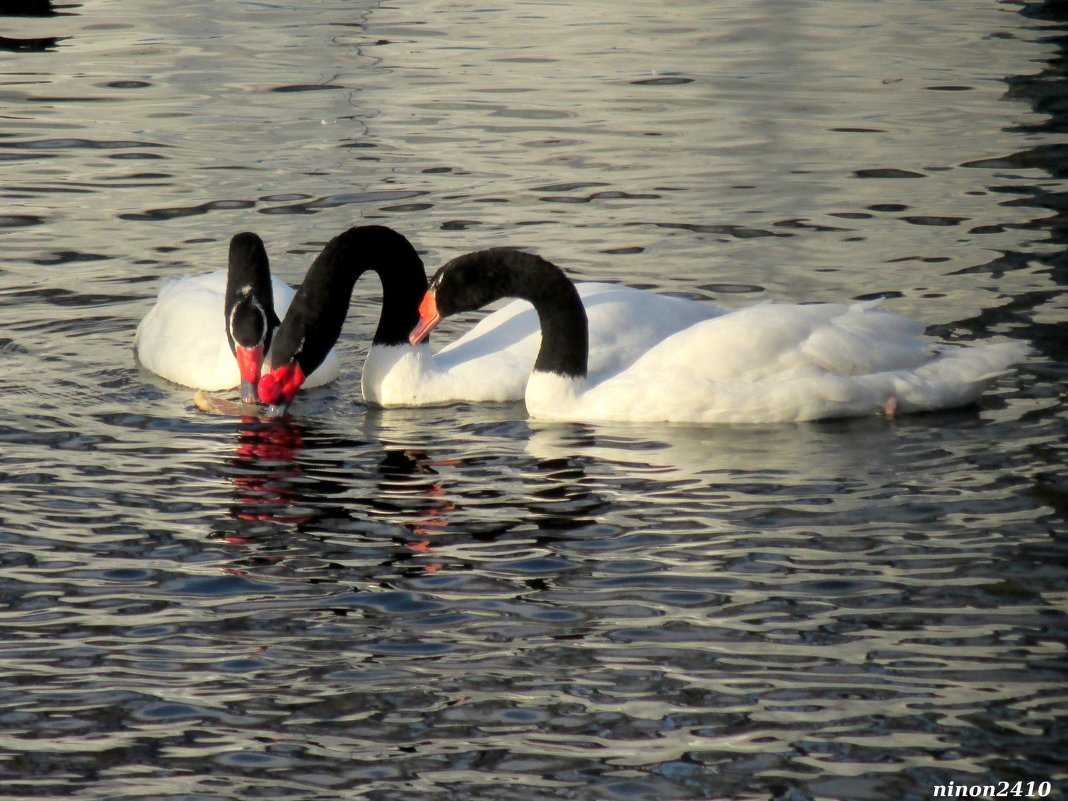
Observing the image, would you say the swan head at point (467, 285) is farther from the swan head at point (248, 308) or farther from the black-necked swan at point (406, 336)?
the swan head at point (248, 308)

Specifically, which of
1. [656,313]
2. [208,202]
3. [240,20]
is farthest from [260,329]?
[240,20]

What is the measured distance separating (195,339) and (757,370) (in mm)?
3264

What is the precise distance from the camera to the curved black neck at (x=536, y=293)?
9344mm

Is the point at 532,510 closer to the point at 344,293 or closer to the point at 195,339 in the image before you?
the point at 344,293

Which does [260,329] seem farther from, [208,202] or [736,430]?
[208,202]

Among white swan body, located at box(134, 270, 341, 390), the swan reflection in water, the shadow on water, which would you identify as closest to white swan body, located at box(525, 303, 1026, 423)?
the shadow on water

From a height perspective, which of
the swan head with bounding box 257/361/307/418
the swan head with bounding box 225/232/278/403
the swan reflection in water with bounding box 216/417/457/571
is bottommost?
the swan reflection in water with bounding box 216/417/457/571

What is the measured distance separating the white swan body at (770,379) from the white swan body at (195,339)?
176cm

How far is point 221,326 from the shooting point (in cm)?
1042

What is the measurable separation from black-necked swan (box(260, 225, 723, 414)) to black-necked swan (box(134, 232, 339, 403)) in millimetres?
177

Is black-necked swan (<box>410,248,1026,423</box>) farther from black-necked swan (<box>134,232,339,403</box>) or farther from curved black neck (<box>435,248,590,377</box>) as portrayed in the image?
Result: black-necked swan (<box>134,232,339,403</box>)

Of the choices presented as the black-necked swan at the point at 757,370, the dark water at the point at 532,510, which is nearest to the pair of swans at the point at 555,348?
the black-necked swan at the point at 757,370

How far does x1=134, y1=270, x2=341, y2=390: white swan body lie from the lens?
1008 cm

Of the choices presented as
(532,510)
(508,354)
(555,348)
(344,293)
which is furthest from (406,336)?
(532,510)
